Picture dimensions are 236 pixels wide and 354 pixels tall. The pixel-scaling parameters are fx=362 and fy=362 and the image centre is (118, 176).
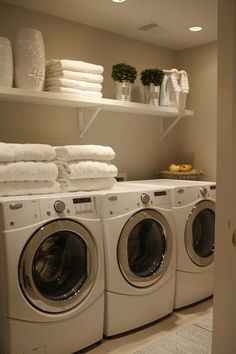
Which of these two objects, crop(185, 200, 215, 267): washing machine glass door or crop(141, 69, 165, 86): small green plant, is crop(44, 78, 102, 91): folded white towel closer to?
crop(141, 69, 165, 86): small green plant

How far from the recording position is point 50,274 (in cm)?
221

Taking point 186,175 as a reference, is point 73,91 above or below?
above

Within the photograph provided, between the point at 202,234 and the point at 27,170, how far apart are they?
1624 mm

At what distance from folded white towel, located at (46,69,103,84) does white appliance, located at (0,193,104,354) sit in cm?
91

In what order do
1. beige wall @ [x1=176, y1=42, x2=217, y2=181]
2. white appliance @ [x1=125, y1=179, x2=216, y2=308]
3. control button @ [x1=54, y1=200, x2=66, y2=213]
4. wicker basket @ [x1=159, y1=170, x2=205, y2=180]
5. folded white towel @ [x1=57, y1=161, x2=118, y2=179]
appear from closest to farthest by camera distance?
1. control button @ [x1=54, y1=200, x2=66, y2=213]
2. folded white towel @ [x1=57, y1=161, x2=118, y2=179]
3. white appliance @ [x1=125, y1=179, x2=216, y2=308]
4. wicker basket @ [x1=159, y1=170, x2=205, y2=180]
5. beige wall @ [x1=176, y1=42, x2=217, y2=181]

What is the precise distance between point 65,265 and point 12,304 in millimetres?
419

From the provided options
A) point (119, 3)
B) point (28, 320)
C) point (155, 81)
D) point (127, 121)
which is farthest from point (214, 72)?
point (28, 320)

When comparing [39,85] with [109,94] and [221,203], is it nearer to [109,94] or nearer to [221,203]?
[109,94]

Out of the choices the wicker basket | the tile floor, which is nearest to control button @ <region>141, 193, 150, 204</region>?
the tile floor

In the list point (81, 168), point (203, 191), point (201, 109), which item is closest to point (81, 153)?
point (81, 168)

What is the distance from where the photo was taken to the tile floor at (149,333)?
7.52 feet

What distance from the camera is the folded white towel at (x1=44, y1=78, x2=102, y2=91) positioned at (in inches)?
101

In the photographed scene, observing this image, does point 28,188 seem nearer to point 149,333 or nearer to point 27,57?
point 27,57

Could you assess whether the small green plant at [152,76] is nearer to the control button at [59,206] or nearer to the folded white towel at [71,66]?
the folded white towel at [71,66]
